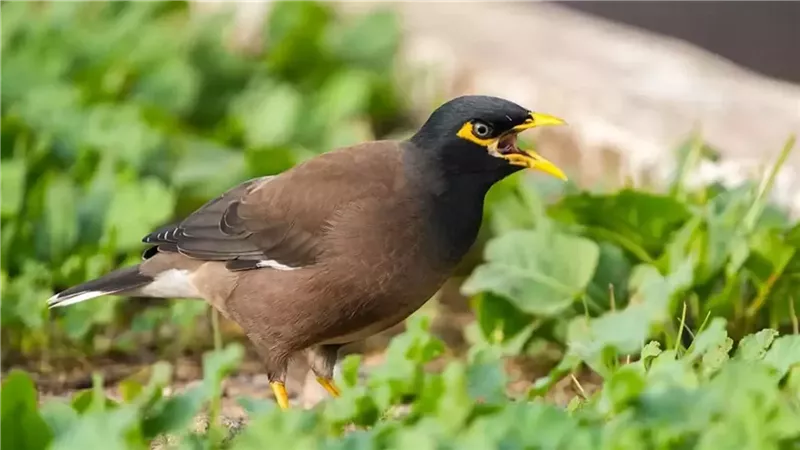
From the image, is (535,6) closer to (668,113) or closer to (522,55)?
(522,55)

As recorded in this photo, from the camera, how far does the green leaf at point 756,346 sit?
2.47m

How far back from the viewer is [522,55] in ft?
17.6

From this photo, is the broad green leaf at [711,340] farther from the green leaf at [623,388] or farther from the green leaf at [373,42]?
the green leaf at [373,42]

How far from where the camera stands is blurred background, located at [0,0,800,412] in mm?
3641

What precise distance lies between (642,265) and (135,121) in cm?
191

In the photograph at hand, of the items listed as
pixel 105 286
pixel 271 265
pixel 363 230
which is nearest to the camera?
pixel 363 230

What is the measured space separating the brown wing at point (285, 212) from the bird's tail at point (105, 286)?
0.12 meters

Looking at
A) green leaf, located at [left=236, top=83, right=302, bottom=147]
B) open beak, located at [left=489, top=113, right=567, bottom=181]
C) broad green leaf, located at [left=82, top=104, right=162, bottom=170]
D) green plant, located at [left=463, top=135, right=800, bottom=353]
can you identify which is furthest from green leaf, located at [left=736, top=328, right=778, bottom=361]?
green leaf, located at [left=236, top=83, right=302, bottom=147]

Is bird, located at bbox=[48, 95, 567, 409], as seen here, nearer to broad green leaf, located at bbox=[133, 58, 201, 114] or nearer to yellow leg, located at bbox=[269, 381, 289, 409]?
yellow leg, located at bbox=[269, 381, 289, 409]

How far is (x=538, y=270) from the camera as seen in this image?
10.9ft

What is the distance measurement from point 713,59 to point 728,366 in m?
3.20

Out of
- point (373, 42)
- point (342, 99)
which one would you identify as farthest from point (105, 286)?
point (373, 42)

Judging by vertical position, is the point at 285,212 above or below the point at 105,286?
above

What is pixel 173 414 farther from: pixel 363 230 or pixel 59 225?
pixel 59 225
